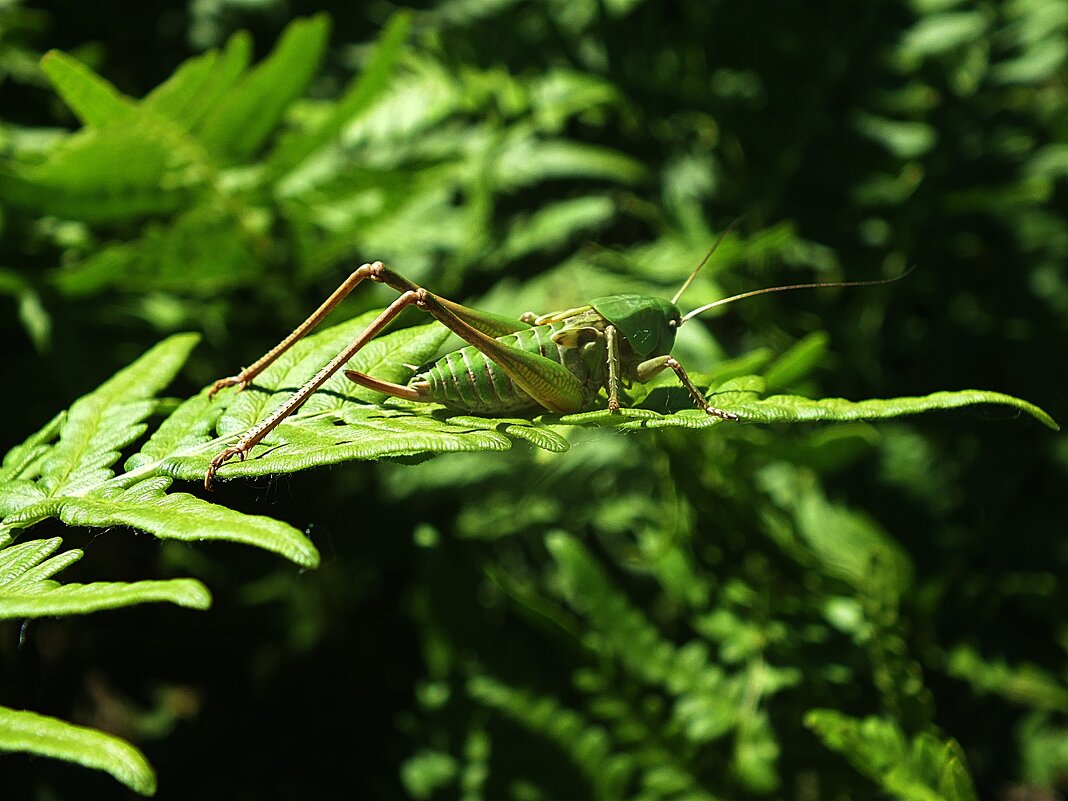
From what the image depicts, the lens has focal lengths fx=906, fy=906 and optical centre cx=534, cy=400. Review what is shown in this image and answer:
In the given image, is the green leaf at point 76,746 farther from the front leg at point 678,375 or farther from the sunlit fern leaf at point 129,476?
the front leg at point 678,375

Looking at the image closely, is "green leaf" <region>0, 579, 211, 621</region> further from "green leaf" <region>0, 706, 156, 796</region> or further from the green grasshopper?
the green grasshopper

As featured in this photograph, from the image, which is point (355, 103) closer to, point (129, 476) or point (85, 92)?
point (85, 92)

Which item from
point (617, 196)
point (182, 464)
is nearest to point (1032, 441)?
point (617, 196)

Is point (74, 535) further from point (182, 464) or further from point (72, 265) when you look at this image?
point (72, 265)

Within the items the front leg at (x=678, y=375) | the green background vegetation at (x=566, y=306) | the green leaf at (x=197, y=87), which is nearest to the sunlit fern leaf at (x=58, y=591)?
the front leg at (x=678, y=375)

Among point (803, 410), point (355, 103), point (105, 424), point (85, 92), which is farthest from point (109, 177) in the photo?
point (803, 410)

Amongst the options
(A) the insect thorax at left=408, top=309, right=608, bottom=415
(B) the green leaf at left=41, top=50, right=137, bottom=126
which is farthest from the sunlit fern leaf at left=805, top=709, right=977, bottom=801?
(B) the green leaf at left=41, top=50, right=137, bottom=126
